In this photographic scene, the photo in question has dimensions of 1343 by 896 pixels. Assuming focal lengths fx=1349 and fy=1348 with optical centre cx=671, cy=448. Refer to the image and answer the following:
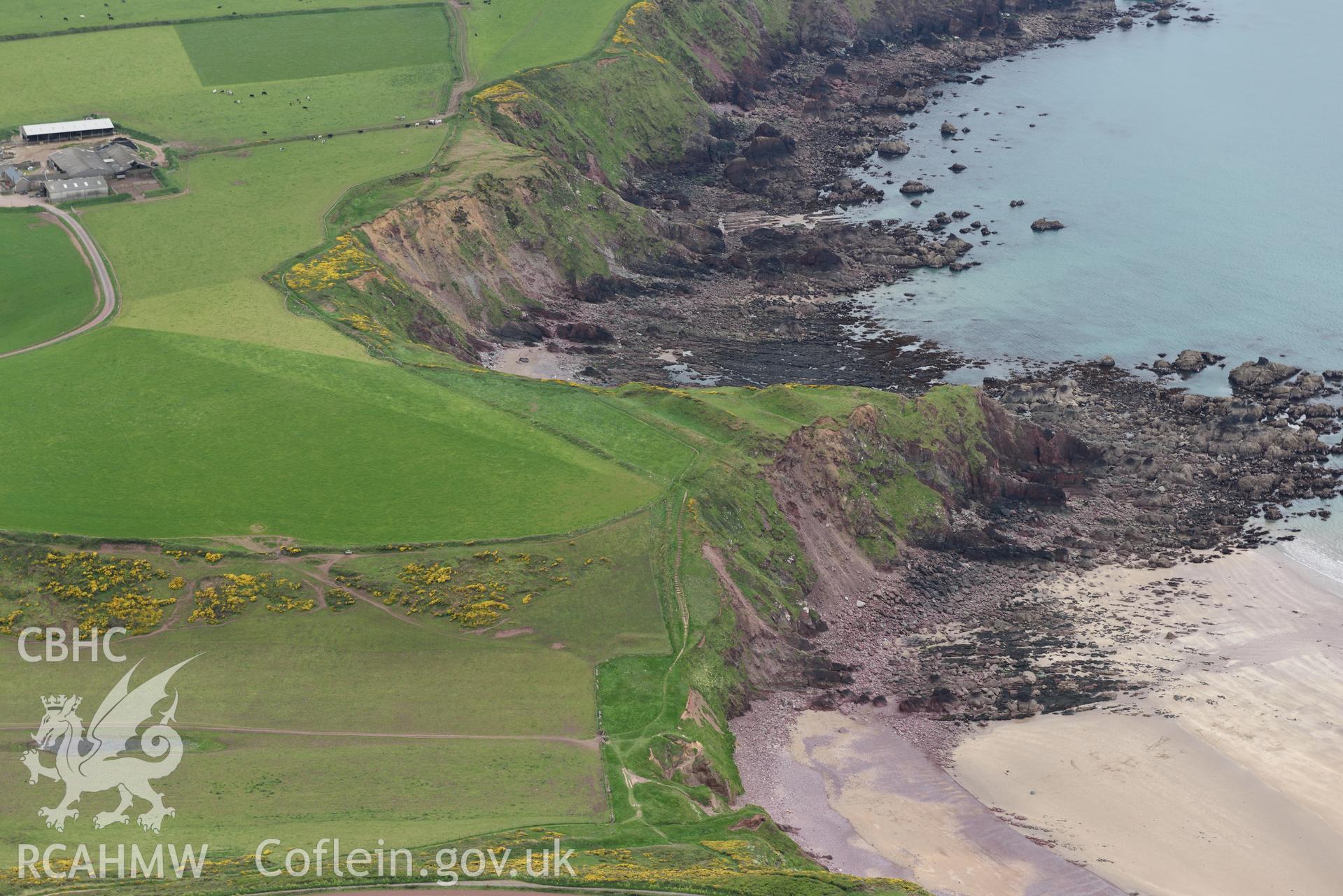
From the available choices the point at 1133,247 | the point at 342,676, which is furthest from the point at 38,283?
the point at 1133,247

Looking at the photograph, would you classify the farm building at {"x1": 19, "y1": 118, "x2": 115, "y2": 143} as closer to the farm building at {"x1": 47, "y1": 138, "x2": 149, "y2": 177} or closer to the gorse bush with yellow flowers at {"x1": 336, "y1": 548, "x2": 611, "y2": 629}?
the farm building at {"x1": 47, "y1": 138, "x2": 149, "y2": 177}

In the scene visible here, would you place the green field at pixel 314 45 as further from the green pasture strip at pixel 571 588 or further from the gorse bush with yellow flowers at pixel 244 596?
the green pasture strip at pixel 571 588

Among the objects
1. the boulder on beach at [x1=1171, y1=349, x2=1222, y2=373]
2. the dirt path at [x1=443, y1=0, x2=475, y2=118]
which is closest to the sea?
the boulder on beach at [x1=1171, y1=349, x2=1222, y2=373]

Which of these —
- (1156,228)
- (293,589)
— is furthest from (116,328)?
(1156,228)

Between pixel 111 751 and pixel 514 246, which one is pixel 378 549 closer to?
pixel 111 751

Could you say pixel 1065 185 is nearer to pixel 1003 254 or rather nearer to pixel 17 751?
pixel 1003 254

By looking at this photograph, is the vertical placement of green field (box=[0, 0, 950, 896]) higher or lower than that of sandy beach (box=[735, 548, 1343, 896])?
higher
